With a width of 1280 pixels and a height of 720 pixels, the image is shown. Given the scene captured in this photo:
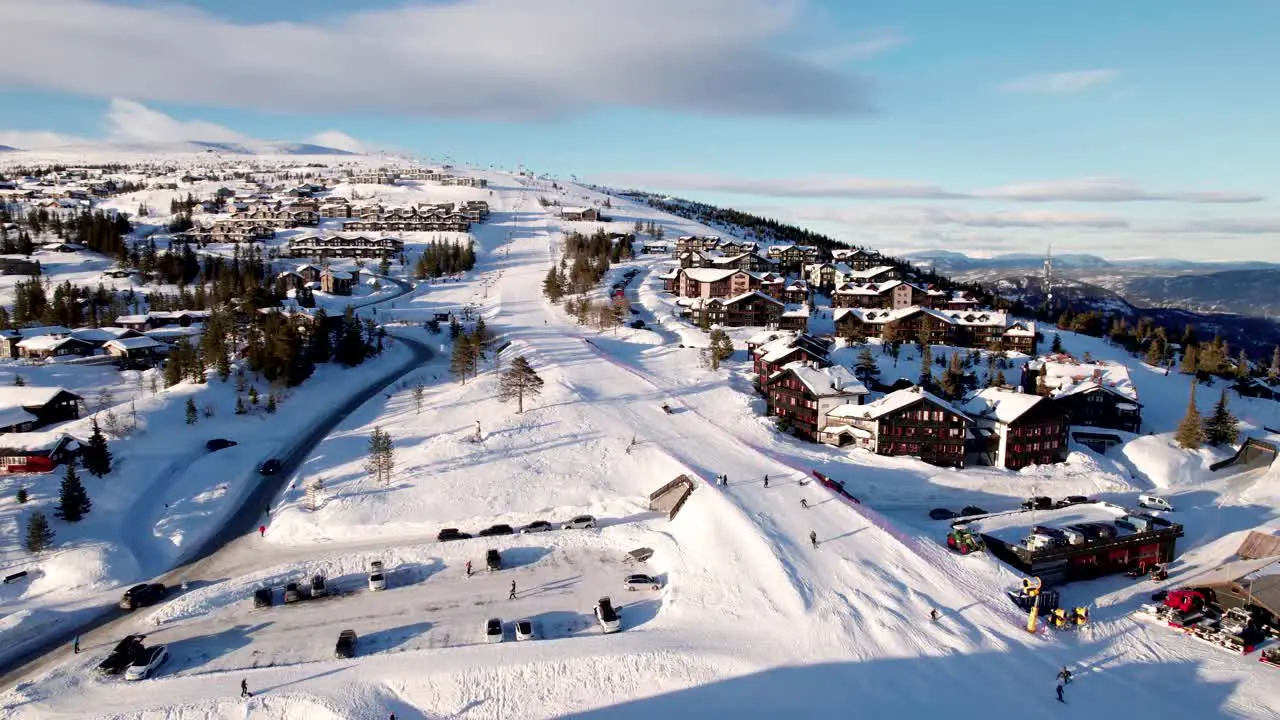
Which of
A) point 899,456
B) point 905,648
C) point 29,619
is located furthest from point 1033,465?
point 29,619

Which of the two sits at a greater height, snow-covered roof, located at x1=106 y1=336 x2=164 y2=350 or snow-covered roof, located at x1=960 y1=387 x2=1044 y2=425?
snow-covered roof, located at x1=106 y1=336 x2=164 y2=350

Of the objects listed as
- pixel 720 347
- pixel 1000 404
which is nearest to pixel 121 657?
pixel 720 347

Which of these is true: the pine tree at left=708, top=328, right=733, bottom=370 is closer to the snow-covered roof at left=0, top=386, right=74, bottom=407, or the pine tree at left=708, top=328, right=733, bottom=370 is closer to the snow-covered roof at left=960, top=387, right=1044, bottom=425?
the snow-covered roof at left=960, top=387, right=1044, bottom=425

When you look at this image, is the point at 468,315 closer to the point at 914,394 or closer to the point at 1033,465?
the point at 914,394

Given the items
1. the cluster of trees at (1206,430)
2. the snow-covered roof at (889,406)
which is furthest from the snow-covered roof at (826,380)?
the cluster of trees at (1206,430)

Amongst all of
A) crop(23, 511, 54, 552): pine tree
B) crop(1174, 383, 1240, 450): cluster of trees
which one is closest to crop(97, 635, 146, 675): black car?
crop(23, 511, 54, 552): pine tree

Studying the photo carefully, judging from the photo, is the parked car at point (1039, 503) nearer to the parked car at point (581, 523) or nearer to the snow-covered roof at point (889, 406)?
the snow-covered roof at point (889, 406)

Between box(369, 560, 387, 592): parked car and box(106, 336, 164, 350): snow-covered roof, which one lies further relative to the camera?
box(106, 336, 164, 350): snow-covered roof
